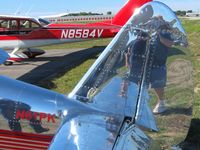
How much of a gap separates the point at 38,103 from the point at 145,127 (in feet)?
2.69

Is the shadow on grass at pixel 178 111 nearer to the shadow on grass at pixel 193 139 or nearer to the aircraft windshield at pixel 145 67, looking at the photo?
the aircraft windshield at pixel 145 67

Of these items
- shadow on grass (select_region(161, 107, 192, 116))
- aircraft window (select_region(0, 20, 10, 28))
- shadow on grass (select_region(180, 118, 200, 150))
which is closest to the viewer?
shadow on grass (select_region(161, 107, 192, 116))

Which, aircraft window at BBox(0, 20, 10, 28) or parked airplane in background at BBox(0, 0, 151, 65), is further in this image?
aircraft window at BBox(0, 20, 10, 28)

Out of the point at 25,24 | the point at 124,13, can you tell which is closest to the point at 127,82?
the point at 25,24

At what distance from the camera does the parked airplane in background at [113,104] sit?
2.69 m

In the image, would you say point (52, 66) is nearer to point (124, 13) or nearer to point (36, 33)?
point (36, 33)

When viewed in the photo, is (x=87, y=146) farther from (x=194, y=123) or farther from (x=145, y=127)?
(x=194, y=123)

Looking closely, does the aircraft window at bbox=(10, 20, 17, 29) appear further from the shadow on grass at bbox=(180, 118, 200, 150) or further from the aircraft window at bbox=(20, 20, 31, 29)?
the shadow on grass at bbox=(180, 118, 200, 150)

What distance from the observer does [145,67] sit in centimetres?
304

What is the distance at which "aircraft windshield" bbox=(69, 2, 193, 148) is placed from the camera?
3.02 meters

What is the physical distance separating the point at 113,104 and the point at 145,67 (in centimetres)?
40

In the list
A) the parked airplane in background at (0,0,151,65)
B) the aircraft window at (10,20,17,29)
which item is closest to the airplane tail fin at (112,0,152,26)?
the parked airplane in background at (0,0,151,65)

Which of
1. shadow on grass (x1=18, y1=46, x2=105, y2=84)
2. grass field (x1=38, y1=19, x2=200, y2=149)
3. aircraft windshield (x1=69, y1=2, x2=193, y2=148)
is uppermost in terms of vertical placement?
aircraft windshield (x1=69, y1=2, x2=193, y2=148)

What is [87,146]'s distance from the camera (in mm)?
2344
